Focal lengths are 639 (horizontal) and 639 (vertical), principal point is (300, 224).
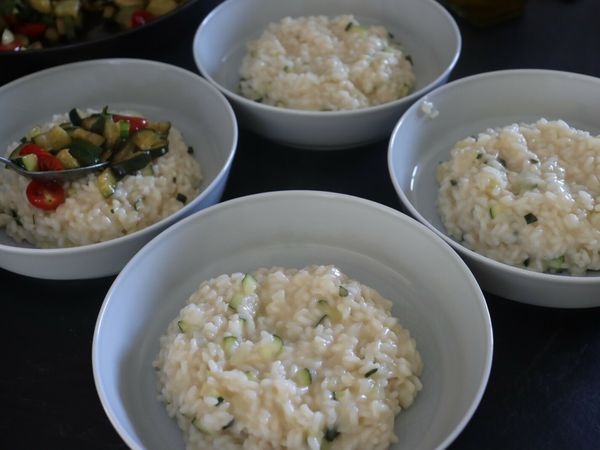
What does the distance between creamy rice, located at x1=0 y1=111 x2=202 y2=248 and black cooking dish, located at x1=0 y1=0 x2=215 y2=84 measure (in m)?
0.44

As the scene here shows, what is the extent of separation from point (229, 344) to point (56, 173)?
2.79 ft

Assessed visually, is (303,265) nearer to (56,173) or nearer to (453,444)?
(453,444)

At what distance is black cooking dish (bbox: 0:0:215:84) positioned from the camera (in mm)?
2270

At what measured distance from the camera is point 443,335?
1688 mm

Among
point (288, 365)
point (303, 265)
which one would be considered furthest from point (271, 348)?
point (303, 265)

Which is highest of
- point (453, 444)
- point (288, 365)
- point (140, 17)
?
point (140, 17)

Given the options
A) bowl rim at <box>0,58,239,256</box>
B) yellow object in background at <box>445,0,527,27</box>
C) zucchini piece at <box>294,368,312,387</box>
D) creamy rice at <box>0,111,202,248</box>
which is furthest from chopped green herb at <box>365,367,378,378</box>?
yellow object in background at <box>445,0,527,27</box>

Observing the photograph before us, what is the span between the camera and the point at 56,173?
77.4 inches

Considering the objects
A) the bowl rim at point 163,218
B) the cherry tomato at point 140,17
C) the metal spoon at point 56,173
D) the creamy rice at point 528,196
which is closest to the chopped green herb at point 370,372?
the creamy rice at point 528,196

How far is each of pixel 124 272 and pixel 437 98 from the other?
3.87 ft

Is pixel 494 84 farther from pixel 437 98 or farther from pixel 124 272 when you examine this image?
pixel 124 272

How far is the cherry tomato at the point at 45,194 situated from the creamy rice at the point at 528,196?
120 cm

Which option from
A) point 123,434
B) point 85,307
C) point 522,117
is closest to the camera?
point 123,434

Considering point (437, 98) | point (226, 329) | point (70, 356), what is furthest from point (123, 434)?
point (437, 98)
